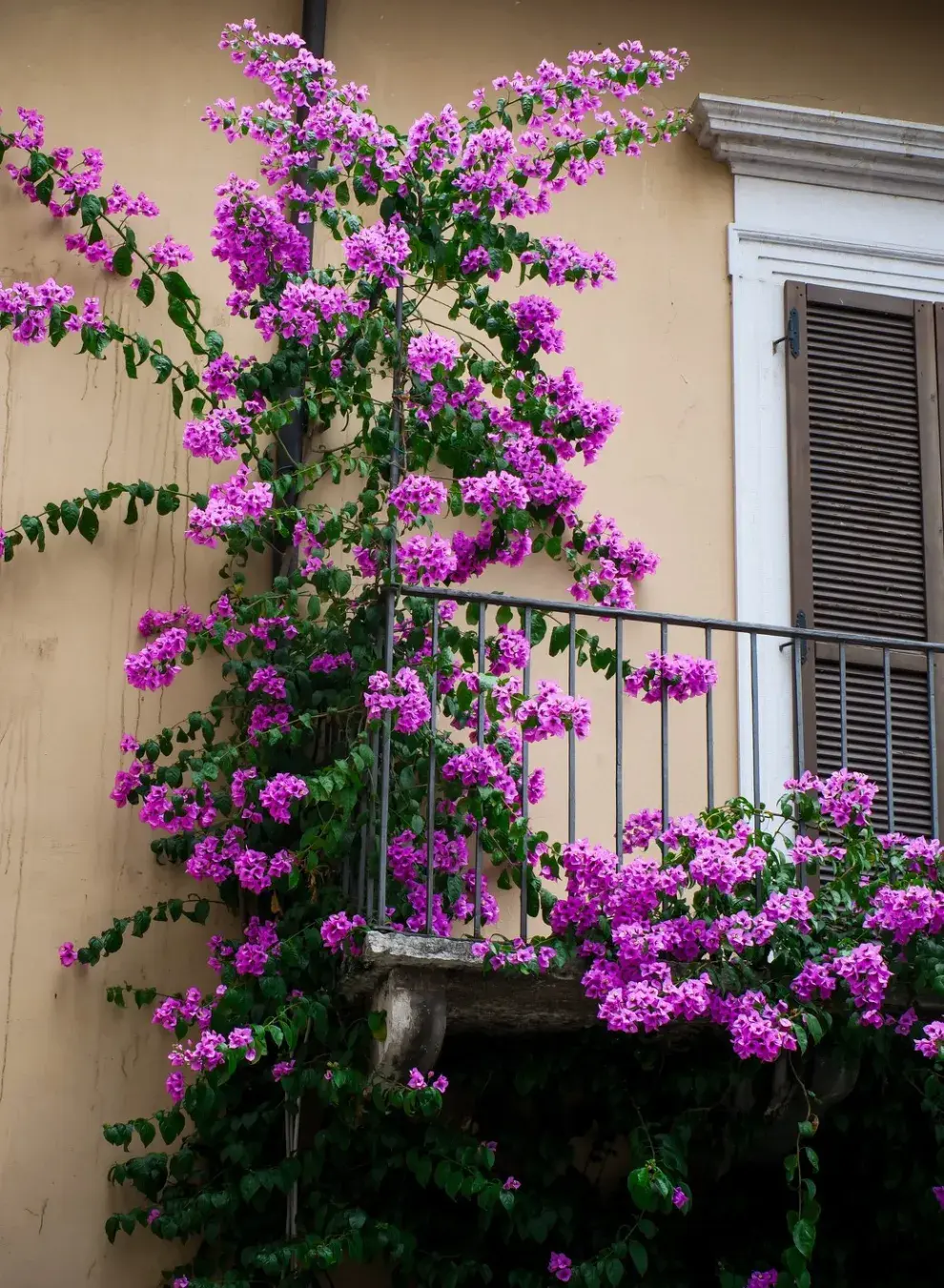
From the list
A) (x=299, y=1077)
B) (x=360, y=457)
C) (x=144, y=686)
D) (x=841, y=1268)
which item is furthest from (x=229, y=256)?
(x=841, y=1268)

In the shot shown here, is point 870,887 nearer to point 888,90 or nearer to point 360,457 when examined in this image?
point 360,457

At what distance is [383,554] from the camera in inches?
256

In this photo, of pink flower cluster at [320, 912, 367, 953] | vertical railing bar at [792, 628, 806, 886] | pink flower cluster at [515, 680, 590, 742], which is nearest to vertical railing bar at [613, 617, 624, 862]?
pink flower cluster at [515, 680, 590, 742]

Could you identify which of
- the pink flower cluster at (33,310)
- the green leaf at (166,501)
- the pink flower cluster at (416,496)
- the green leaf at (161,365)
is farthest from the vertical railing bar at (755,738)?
the pink flower cluster at (33,310)

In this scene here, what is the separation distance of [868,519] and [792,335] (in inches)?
26.0

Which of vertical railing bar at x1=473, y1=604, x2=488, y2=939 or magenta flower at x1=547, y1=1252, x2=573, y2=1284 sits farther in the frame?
magenta flower at x1=547, y1=1252, x2=573, y2=1284

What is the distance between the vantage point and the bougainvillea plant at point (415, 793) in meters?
6.09

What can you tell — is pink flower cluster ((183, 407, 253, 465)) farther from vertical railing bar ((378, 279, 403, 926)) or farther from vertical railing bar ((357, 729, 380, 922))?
vertical railing bar ((357, 729, 380, 922))

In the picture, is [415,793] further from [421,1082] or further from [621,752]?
[421,1082]

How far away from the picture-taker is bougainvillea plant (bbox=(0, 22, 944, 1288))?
6.09m

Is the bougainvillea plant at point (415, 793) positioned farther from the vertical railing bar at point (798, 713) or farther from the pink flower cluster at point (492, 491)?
the vertical railing bar at point (798, 713)

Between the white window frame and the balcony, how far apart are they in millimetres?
602

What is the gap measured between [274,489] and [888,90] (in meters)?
2.90

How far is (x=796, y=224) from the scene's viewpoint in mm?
7891
